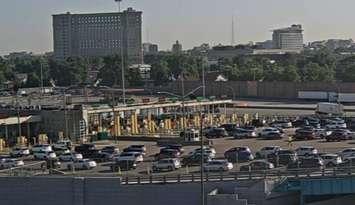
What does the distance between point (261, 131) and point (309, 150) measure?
9345mm

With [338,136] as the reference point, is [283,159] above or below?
above

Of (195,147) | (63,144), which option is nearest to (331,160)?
(195,147)

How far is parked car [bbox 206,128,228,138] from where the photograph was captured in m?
40.6

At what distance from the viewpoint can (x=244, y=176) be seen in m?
24.5

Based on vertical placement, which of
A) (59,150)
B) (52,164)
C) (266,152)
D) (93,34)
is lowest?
(59,150)

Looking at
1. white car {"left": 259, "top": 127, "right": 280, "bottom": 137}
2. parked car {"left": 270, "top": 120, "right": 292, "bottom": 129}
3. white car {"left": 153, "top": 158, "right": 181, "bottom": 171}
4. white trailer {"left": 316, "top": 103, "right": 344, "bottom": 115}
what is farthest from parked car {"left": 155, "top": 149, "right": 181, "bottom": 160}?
white trailer {"left": 316, "top": 103, "right": 344, "bottom": 115}

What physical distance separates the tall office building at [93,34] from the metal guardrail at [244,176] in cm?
14415

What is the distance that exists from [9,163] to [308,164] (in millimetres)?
11316

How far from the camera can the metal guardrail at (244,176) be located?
24.3m

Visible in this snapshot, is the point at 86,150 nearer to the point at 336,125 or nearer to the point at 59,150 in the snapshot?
the point at 59,150

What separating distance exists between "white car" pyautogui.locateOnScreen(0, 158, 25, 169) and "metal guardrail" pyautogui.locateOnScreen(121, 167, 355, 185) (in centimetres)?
678

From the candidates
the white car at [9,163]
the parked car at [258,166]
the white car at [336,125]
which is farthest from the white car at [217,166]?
the white car at [336,125]

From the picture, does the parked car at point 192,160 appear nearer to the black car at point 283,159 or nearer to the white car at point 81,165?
the black car at point 283,159

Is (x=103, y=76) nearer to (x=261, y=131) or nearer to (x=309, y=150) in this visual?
(x=261, y=131)
